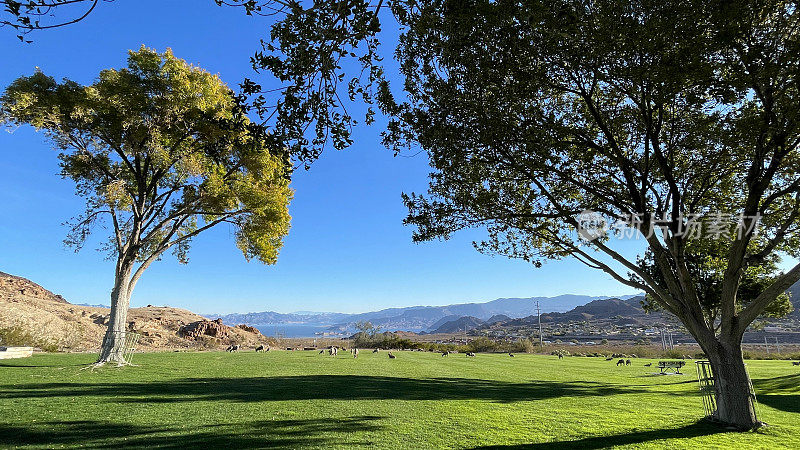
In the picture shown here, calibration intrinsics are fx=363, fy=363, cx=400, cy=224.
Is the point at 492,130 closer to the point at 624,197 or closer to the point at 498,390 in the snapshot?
the point at 624,197

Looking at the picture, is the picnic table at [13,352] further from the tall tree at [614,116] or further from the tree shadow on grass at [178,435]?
the tall tree at [614,116]

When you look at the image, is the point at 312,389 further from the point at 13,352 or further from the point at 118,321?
the point at 13,352

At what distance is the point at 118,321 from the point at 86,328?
20.8 m

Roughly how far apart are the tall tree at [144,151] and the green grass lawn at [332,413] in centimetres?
576

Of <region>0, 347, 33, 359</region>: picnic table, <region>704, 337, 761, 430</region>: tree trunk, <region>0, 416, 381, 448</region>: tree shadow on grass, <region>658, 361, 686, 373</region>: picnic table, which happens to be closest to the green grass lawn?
<region>0, 416, 381, 448</region>: tree shadow on grass

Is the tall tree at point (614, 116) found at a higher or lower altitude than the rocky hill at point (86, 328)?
higher

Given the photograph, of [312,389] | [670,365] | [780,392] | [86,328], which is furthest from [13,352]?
[670,365]

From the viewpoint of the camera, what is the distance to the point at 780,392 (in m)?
14.1

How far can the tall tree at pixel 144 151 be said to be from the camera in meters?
14.2

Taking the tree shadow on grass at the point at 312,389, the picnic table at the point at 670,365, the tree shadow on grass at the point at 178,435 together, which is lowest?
the picnic table at the point at 670,365

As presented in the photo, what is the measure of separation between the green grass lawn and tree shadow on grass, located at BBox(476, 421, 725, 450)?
0.03m

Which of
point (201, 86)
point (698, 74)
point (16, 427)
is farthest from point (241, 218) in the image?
point (698, 74)

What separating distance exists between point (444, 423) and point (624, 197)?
7.17m

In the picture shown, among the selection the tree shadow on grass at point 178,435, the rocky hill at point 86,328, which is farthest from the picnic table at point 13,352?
the tree shadow on grass at point 178,435
